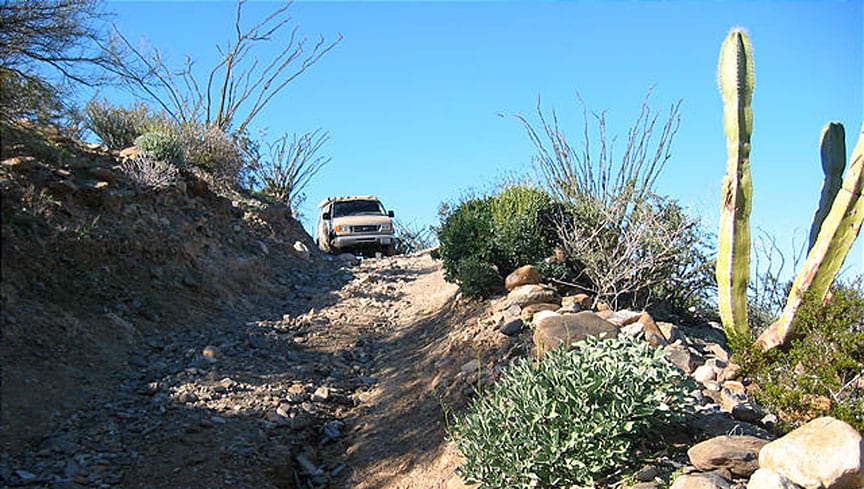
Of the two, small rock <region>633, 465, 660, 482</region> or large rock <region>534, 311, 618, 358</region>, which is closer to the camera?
small rock <region>633, 465, 660, 482</region>

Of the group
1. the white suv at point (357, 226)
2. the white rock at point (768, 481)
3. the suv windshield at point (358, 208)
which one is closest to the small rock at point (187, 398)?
the white rock at point (768, 481)

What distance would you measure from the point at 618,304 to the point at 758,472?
486cm

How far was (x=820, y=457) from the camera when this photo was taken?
12.5ft

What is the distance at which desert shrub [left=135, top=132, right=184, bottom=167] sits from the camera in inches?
533

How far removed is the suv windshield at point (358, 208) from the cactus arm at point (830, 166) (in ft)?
40.8

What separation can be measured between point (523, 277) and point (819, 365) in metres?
3.56

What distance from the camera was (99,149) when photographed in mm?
12516

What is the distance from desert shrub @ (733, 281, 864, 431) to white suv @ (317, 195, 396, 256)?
40.3ft

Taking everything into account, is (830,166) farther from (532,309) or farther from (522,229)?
(532,309)

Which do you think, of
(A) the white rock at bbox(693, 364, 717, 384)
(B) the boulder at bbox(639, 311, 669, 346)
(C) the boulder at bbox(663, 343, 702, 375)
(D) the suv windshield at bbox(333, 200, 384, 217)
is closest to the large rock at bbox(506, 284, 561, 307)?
(B) the boulder at bbox(639, 311, 669, 346)

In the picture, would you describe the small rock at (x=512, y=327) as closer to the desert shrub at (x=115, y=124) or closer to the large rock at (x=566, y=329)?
the large rock at (x=566, y=329)

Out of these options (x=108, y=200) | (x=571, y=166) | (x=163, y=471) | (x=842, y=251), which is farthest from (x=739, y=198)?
(x=108, y=200)

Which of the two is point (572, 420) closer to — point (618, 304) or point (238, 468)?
point (238, 468)

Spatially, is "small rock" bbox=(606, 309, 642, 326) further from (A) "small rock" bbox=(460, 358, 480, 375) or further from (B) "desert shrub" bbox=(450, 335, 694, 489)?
(B) "desert shrub" bbox=(450, 335, 694, 489)
